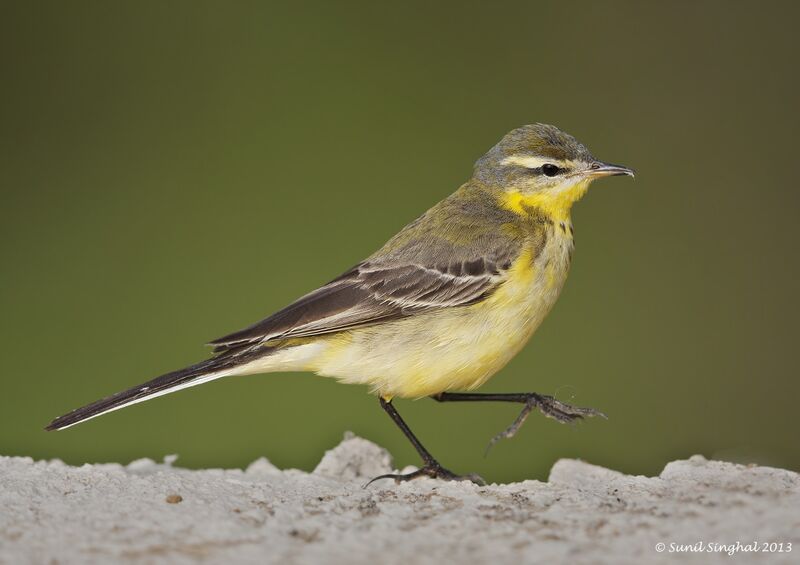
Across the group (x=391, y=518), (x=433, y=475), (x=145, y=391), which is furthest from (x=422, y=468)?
(x=145, y=391)

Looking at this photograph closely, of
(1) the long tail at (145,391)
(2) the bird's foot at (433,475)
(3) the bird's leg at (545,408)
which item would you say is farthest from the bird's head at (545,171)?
(1) the long tail at (145,391)

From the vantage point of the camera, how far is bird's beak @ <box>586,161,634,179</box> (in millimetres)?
5867

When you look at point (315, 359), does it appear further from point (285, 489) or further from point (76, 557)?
point (76, 557)

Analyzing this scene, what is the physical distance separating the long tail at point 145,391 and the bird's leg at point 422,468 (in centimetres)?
106

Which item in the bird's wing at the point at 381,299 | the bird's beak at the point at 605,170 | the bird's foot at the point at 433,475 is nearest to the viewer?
the bird's foot at the point at 433,475

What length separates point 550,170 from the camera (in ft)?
19.4

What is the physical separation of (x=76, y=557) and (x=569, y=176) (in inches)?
143

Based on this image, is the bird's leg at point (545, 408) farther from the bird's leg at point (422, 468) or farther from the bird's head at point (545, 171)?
the bird's head at point (545, 171)

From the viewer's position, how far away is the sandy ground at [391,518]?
3.61m

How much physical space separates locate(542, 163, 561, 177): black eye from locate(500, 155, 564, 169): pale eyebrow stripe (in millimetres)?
20

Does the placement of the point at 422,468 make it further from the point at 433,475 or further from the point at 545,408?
the point at 545,408

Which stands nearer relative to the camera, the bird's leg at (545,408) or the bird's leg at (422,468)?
the bird's leg at (422,468)

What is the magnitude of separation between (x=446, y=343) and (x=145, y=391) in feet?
5.36

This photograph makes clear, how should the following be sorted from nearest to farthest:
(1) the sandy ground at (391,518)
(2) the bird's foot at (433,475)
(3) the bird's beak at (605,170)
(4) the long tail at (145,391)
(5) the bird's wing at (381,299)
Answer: (1) the sandy ground at (391,518)
(4) the long tail at (145,391)
(2) the bird's foot at (433,475)
(5) the bird's wing at (381,299)
(3) the bird's beak at (605,170)
